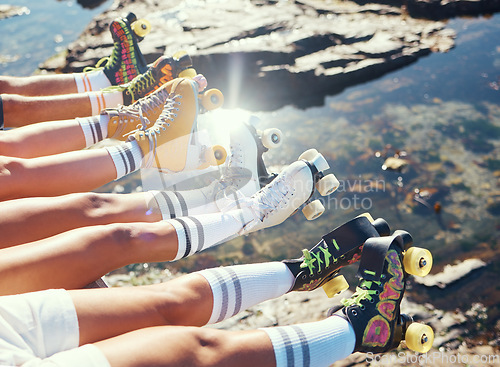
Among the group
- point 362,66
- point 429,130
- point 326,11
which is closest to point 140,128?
point 429,130

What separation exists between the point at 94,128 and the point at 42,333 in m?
1.80

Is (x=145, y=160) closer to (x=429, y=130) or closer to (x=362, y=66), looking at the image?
(x=429, y=130)

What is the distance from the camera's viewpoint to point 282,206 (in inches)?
106

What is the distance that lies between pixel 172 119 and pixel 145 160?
0.35 meters

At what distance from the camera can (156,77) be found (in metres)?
3.42

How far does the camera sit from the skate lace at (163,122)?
278 centimetres

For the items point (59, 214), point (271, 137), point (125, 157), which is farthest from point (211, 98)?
point (59, 214)

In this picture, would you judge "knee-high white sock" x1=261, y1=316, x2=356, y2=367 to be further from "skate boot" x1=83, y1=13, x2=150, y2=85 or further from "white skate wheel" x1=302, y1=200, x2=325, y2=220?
"skate boot" x1=83, y1=13, x2=150, y2=85

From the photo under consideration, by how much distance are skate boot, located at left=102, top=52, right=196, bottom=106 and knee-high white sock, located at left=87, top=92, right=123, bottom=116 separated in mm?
42

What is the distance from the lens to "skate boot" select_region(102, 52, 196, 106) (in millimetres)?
3408

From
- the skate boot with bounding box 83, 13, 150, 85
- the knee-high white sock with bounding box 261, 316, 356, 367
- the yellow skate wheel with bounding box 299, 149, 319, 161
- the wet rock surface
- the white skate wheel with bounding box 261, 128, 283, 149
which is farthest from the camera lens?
the wet rock surface

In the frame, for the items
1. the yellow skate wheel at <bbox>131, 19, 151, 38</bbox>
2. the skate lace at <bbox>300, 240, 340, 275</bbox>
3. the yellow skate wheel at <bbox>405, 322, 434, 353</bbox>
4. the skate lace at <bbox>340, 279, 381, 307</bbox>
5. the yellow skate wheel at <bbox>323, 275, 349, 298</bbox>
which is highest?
the yellow skate wheel at <bbox>131, 19, 151, 38</bbox>

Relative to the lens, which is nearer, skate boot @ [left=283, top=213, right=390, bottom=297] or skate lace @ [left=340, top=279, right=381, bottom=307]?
skate lace @ [left=340, top=279, right=381, bottom=307]

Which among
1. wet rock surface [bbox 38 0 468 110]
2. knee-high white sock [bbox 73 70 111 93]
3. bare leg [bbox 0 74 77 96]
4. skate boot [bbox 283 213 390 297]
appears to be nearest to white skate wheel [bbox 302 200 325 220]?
skate boot [bbox 283 213 390 297]
